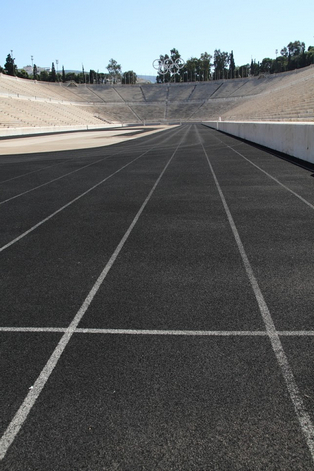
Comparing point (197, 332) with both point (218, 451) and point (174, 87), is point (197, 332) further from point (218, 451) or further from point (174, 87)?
point (174, 87)

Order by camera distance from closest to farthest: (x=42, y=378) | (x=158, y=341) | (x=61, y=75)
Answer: (x=42, y=378) → (x=158, y=341) → (x=61, y=75)

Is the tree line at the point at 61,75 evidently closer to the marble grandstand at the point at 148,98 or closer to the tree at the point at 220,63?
the marble grandstand at the point at 148,98

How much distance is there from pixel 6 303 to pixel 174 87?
5464 inches

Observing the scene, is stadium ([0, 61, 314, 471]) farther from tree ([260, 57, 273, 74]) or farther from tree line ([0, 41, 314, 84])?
→ tree ([260, 57, 273, 74])

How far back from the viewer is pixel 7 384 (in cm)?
308

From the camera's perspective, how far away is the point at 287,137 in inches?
691

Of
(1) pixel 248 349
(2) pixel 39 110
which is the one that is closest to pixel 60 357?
(1) pixel 248 349

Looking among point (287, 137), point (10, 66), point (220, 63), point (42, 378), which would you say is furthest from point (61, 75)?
point (42, 378)

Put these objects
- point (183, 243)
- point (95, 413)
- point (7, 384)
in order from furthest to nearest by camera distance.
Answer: point (183, 243), point (7, 384), point (95, 413)

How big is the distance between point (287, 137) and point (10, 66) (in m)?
117

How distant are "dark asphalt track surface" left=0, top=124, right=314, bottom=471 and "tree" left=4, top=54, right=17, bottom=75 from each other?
123 metres

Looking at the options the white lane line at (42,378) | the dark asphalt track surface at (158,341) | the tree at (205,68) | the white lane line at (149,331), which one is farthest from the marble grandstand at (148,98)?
the white lane line at (149,331)

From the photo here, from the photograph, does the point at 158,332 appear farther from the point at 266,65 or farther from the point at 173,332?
the point at 266,65

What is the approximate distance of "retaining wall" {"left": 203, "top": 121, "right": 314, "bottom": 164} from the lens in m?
14.8
